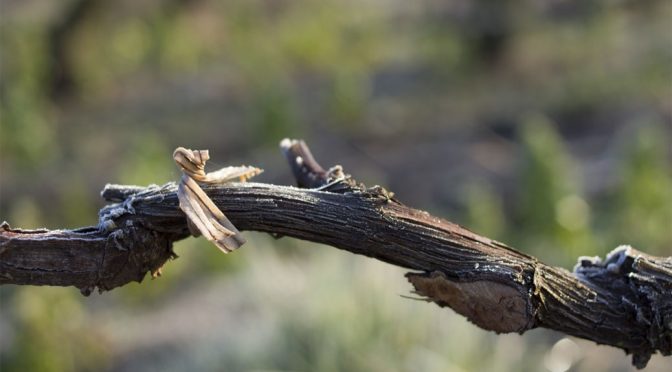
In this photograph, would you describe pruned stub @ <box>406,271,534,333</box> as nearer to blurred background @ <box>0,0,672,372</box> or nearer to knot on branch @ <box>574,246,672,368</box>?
knot on branch @ <box>574,246,672,368</box>

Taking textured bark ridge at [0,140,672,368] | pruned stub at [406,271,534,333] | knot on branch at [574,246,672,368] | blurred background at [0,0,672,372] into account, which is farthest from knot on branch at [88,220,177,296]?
blurred background at [0,0,672,372]

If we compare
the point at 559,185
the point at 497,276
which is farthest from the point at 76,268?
the point at 559,185

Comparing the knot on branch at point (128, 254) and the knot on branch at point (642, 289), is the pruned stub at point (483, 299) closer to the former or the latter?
the knot on branch at point (642, 289)

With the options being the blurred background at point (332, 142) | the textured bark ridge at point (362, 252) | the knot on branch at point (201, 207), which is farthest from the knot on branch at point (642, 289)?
the blurred background at point (332, 142)

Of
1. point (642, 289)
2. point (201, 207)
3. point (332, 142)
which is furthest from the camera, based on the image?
point (332, 142)

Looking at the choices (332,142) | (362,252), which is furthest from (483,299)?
(332,142)

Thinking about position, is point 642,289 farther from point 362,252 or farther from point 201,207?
point 201,207
